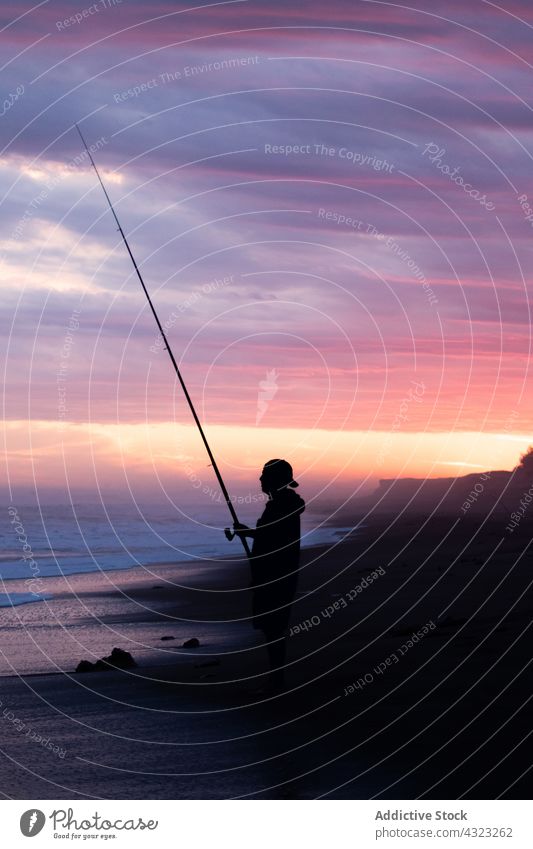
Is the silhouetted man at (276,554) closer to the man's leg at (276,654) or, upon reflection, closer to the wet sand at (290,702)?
the man's leg at (276,654)

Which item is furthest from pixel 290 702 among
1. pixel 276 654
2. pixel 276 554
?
pixel 276 554

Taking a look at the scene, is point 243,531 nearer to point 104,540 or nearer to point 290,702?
point 290,702

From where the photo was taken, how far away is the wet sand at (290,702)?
7988 millimetres

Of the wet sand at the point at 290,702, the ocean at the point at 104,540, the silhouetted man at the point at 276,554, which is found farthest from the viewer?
the ocean at the point at 104,540

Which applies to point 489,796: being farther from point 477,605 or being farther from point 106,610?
point 106,610

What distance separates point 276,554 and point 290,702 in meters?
1.27

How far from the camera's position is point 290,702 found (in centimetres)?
1072

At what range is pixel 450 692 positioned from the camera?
10500 mm

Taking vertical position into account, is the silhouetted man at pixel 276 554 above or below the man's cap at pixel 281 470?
below

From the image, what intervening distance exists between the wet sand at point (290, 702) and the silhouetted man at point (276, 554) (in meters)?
0.60

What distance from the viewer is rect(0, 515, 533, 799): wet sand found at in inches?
314

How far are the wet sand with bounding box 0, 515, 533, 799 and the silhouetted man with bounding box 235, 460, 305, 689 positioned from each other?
1.97 ft

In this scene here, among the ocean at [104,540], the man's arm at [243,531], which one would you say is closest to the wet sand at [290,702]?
the man's arm at [243,531]
